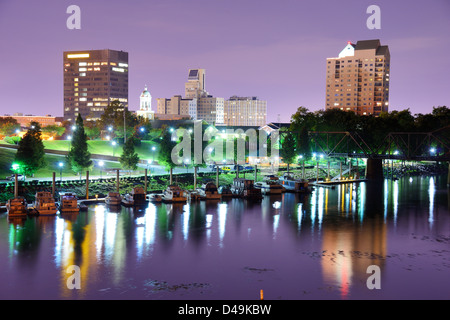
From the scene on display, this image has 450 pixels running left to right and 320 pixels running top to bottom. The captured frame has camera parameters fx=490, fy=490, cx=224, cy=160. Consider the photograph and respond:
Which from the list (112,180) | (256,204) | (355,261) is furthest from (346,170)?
(355,261)

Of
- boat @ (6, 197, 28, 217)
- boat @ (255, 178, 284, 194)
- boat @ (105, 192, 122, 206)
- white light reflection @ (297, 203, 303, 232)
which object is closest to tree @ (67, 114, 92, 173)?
boat @ (105, 192, 122, 206)

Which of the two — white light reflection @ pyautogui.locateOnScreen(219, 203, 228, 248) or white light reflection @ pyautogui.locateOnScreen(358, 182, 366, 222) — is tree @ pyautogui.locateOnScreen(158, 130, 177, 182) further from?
white light reflection @ pyautogui.locateOnScreen(358, 182, 366, 222)

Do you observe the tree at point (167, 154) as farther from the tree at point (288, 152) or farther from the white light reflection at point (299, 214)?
the tree at point (288, 152)

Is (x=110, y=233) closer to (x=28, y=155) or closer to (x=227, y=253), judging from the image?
(x=227, y=253)

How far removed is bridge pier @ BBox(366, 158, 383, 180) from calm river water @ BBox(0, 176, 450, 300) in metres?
45.6

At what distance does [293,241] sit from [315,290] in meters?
13.3

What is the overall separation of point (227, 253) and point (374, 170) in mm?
77251

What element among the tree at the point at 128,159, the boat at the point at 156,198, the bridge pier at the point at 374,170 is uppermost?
the tree at the point at 128,159

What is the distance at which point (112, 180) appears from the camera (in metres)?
72.4

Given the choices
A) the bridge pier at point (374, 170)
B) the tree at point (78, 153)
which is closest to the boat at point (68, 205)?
the tree at point (78, 153)

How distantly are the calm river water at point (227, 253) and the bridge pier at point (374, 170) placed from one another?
1797 inches

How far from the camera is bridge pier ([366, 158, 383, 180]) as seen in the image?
109 m

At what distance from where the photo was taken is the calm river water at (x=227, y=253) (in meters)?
31.2

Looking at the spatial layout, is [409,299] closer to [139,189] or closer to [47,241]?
[47,241]
